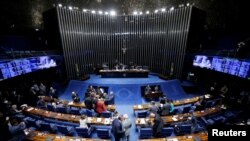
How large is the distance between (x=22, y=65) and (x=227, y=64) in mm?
14363

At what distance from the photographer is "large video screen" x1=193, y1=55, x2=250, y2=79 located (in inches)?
445

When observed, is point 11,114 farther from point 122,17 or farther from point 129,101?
point 122,17

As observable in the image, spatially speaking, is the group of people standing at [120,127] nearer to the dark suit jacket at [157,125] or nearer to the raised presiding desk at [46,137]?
the raised presiding desk at [46,137]

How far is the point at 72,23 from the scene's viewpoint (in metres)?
18.9

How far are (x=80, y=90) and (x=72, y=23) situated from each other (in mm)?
7287

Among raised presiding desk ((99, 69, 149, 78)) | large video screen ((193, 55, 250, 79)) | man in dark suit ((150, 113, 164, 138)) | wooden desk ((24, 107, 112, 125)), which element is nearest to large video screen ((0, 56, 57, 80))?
wooden desk ((24, 107, 112, 125))

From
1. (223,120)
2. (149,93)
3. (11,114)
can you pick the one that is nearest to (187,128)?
(223,120)

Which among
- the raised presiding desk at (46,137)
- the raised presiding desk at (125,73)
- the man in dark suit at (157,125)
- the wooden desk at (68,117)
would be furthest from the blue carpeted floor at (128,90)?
the raised presiding desk at (46,137)

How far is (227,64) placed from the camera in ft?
42.3

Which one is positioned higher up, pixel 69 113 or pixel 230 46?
pixel 230 46

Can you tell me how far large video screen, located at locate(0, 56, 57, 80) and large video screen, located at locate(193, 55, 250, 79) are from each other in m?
13.3

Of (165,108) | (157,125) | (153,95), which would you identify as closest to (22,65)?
(153,95)

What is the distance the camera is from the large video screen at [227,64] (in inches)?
445

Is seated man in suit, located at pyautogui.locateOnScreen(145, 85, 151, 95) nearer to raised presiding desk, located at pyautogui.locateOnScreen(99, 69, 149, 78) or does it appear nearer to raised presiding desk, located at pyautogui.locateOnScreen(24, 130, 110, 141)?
raised presiding desk, located at pyautogui.locateOnScreen(99, 69, 149, 78)
